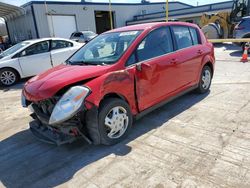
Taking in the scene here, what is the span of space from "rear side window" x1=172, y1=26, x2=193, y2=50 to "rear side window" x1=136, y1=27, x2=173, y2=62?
251 millimetres

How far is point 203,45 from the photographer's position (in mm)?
5188

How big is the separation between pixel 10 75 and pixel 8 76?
71 millimetres

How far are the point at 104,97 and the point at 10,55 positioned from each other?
6155 mm

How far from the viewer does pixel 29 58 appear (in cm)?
811

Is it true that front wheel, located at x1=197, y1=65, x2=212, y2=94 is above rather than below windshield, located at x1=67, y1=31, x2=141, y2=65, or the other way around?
below

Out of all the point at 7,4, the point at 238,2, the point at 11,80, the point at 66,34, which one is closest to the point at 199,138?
the point at 11,80

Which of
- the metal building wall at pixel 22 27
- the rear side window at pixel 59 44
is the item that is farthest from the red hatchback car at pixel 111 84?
the metal building wall at pixel 22 27

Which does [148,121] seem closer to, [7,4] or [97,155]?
[97,155]

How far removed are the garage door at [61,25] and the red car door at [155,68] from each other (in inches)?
885

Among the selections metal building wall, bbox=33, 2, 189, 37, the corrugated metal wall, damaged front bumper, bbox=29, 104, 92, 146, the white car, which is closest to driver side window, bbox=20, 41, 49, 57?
the white car

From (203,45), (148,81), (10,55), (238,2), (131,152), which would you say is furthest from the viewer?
(238,2)

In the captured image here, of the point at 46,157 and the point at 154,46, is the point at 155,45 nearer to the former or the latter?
the point at 154,46

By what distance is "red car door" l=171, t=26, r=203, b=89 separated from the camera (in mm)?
4477

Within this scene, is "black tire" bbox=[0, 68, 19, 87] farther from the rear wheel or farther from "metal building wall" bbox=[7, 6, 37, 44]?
"metal building wall" bbox=[7, 6, 37, 44]
